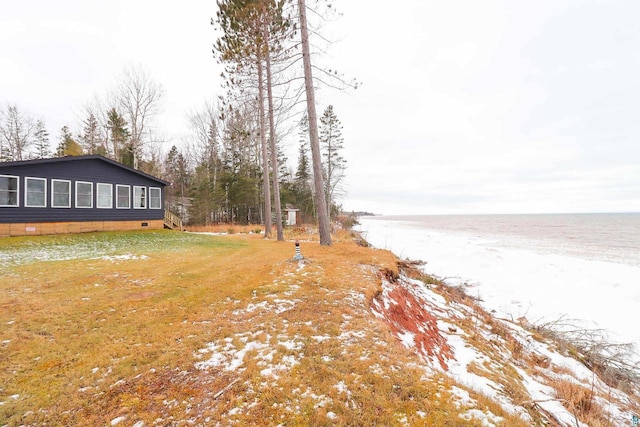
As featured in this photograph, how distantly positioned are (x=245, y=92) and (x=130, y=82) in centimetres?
1742

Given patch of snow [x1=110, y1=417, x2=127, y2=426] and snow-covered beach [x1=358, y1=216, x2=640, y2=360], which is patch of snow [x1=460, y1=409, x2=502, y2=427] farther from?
snow-covered beach [x1=358, y1=216, x2=640, y2=360]

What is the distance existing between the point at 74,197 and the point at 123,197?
2318 mm

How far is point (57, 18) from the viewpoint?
2095 cm

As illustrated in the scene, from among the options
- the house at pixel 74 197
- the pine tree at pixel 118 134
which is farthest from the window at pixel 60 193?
the pine tree at pixel 118 134

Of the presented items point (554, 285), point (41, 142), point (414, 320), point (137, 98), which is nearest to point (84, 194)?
point (137, 98)

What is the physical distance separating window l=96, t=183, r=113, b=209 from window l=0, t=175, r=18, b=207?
3093 mm

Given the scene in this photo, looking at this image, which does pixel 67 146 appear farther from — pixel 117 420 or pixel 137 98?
pixel 117 420

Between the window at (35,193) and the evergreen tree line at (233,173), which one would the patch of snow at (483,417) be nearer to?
the window at (35,193)

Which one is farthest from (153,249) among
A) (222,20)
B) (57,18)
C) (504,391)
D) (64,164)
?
(57,18)

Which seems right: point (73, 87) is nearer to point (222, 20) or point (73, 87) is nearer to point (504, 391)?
point (222, 20)

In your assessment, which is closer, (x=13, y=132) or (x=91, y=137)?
(x=91, y=137)

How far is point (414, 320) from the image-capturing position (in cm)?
534

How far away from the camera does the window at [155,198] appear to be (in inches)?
689

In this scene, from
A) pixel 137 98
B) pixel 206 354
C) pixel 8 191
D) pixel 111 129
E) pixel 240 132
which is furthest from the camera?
pixel 111 129
